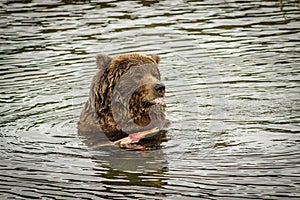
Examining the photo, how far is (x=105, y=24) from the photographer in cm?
1680

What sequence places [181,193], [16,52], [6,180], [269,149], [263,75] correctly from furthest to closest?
[16,52], [263,75], [269,149], [6,180], [181,193]

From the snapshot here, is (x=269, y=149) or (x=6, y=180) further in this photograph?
(x=269, y=149)

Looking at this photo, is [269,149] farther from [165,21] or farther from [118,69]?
A: [165,21]

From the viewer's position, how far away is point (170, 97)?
11.9 m

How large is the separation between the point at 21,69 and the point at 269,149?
619 cm

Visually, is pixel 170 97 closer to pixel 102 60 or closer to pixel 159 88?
pixel 102 60

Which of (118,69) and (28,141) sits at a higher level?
(118,69)

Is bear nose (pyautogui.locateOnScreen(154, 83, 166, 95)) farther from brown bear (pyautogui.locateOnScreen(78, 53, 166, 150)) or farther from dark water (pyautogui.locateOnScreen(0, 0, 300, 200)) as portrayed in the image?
dark water (pyautogui.locateOnScreen(0, 0, 300, 200))

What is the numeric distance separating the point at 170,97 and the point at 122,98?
2.11 metres

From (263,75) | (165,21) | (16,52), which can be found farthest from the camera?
(165,21)

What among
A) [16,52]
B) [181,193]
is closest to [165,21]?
[16,52]

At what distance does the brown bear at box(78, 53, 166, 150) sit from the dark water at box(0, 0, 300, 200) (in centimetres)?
43

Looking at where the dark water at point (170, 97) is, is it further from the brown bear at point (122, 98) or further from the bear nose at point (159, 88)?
the bear nose at point (159, 88)

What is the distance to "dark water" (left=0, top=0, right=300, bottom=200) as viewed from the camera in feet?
26.6
